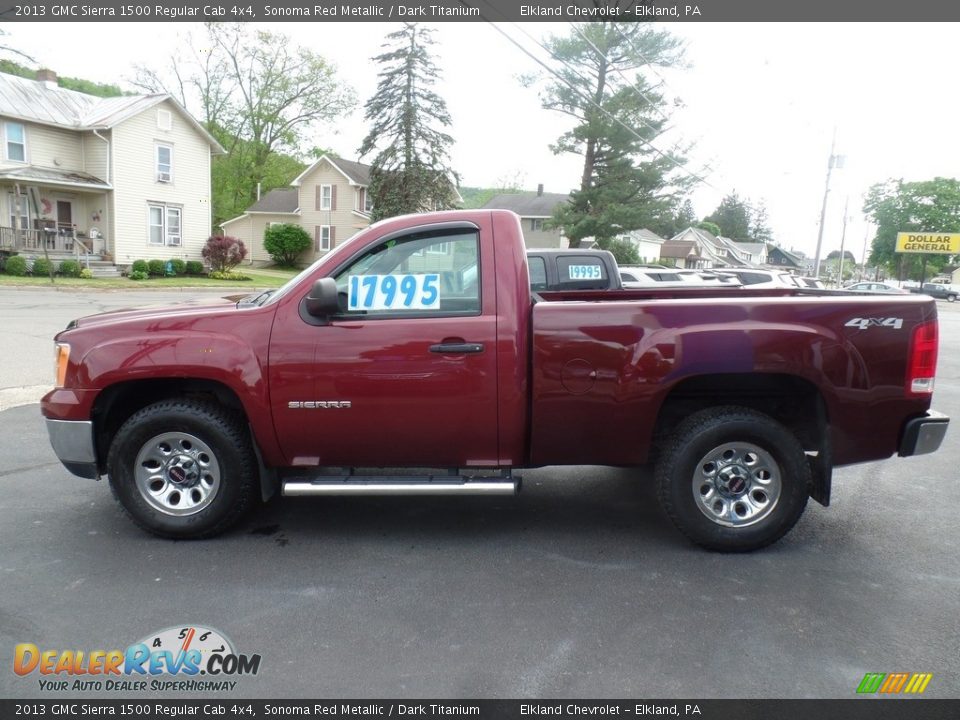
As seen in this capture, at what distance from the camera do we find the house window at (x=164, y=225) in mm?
31766

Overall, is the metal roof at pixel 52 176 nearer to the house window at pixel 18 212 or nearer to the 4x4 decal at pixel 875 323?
the house window at pixel 18 212

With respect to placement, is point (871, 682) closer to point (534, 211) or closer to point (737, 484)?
point (737, 484)

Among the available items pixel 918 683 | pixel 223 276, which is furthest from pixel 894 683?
pixel 223 276

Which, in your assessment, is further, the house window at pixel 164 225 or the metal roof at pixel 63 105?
the house window at pixel 164 225

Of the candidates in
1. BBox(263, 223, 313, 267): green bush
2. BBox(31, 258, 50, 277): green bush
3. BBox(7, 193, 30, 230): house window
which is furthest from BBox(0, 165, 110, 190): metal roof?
BBox(263, 223, 313, 267): green bush

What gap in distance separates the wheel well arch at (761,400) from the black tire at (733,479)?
145 millimetres

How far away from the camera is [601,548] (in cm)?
433

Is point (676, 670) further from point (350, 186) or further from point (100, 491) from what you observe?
point (350, 186)

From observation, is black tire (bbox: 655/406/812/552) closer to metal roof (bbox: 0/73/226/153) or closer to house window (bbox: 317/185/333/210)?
metal roof (bbox: 0/73/226/153)

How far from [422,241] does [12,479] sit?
381 centimetres

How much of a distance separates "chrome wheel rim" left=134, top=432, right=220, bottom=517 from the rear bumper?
4.13 meters

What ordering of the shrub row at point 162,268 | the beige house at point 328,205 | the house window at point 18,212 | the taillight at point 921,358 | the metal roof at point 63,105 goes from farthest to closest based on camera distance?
the beige house at point 328,205 < the shrub row at point 162,268 < the metal roof at point 63,105 < the house window at point 18,212 < the taillight at point 921,358
